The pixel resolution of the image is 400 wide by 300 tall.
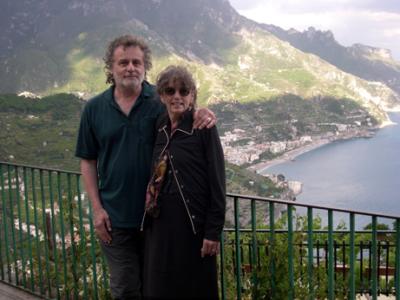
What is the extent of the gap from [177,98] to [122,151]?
1.51 ft

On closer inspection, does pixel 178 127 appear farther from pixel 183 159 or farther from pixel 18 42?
pixel 18 42

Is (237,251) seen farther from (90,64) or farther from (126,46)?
(90,64)

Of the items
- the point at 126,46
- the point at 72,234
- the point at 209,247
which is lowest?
the point at 72,234

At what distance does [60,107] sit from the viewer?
89250mm

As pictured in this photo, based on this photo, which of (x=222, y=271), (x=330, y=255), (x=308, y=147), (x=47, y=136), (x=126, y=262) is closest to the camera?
(x=126, y=262)

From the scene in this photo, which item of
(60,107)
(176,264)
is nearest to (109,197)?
(176,264)

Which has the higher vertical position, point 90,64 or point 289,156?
point 90,64

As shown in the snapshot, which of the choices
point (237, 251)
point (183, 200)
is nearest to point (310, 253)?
point (237, 251)

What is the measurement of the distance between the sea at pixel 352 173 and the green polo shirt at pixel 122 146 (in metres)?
61.1

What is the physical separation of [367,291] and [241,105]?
13657cm

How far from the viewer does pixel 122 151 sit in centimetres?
257

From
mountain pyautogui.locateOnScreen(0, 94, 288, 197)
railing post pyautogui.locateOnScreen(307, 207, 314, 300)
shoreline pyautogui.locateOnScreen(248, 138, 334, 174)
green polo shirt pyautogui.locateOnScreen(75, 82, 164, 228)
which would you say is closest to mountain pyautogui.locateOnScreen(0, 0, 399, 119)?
shoreline pyautogui.locateOnScreen(248, 138, 334, 174)

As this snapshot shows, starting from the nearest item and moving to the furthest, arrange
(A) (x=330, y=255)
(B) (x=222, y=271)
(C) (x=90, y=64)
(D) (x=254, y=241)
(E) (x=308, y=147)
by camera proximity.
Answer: (A) (x=330, y=255)
(D) (x=254, y=241)
(B) (x=222, y=271)
(E) (x=308, y=147)
(C) (x=90, y=64)

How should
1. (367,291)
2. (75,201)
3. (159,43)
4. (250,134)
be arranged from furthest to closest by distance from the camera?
(159,43) → (250,134) → (367,291) → (75,201)
